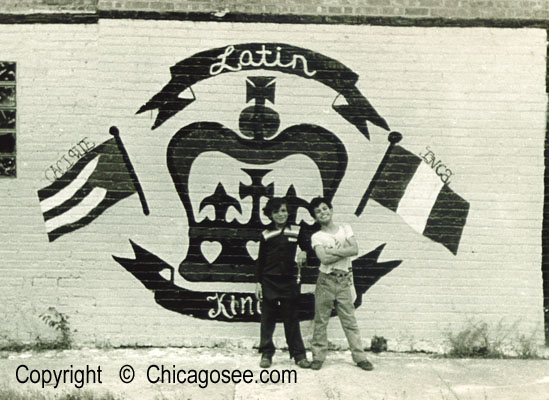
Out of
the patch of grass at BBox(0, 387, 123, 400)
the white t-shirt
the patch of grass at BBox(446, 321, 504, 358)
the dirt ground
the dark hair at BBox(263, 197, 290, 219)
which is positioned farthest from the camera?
the patch of grass at BBox(446, 321, 504, 358)

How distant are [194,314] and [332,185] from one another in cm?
193

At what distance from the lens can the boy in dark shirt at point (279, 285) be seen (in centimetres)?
618

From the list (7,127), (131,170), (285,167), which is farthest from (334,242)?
(7,127)

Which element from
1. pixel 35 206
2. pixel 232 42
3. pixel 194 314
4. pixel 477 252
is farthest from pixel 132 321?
pixel 477 252

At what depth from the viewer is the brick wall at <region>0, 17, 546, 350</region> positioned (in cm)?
673

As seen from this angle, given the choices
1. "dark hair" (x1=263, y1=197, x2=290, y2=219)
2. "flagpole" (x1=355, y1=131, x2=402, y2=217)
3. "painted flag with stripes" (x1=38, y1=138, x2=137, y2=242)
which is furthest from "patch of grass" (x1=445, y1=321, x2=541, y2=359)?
"painted flag with stripes" (x1=38, y1=138, x2=137, y2=242)

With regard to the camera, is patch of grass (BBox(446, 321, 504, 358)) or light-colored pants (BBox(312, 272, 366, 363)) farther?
patch of grass (BBox(446, 321, 504, 358))

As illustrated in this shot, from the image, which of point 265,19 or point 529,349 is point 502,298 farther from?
point 265,19

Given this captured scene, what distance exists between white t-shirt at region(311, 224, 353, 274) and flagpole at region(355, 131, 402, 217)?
0.64 meters

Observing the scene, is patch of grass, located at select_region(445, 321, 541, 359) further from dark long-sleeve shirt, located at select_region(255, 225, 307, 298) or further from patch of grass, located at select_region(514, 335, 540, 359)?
dark long-sleeve shirt, located at select_region(255, 225, 307, 298)

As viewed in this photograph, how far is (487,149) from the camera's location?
6.76m

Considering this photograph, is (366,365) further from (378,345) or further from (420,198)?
(420,198)

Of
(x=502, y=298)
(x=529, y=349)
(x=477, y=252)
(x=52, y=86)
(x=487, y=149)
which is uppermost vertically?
(x=52, y=86)

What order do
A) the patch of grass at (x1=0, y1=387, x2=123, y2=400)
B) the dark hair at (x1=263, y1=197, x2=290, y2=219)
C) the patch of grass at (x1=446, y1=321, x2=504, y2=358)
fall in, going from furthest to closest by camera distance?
the patch of grass at (x1=446, y1=321, x2=504, y2=358) < the dark hair at (x1=263, y1=197, x2=290, y2=219) < the patch of grass at (x1=0, y1=387, x2=123, y2=400)
